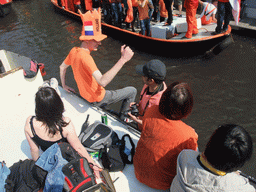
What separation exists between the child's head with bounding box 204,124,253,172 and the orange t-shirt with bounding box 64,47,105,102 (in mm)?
1792

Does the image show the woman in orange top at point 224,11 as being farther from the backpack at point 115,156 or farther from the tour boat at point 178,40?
the backpack at point 115,156

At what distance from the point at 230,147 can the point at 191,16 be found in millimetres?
5390

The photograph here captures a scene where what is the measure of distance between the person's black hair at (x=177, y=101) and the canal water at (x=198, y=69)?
104 inches

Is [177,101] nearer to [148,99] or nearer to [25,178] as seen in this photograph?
[148,99]

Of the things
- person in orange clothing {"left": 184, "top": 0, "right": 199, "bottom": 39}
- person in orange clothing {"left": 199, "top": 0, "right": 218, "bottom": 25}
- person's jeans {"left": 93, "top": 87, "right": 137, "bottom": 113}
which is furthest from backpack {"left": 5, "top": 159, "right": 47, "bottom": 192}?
person in orange clothing {"left": 199, "top": 0, "right": 218, "bottom": 25}

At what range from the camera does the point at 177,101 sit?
1578mm

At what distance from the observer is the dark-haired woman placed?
1884mm

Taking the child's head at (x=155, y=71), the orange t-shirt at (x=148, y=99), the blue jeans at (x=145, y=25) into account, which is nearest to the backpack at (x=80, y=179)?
the orange t-shirt at (x=148, y=99)

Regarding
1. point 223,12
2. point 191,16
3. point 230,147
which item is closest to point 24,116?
point 230,147

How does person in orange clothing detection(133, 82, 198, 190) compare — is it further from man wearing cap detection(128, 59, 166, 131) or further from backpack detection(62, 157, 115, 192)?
man wearing cap detection(128, 59, 166, 131)

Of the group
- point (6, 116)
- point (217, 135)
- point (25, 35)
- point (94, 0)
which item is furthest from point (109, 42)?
point (217, 135)

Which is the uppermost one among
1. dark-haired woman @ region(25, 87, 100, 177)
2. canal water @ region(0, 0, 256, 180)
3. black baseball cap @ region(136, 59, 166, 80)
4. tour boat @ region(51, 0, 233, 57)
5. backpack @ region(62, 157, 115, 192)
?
black baseball cap @ region(136, 59, 166, 80)

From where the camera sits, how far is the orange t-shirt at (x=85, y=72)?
272 centimetres

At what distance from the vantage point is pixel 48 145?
6.81 ft
